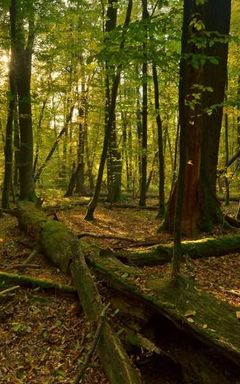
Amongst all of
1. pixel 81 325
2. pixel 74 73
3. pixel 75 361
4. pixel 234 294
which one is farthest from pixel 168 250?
pixel 74 73

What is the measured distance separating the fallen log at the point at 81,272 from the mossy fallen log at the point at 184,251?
701mm

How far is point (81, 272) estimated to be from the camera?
248 inches

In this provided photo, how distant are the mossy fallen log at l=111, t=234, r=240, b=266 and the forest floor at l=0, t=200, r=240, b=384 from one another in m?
0.18

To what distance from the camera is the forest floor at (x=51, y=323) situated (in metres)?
4.76

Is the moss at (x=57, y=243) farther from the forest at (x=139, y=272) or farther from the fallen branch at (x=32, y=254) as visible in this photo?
the fallen branch at (x=32, y=254)

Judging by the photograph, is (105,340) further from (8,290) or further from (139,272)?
(8,290)

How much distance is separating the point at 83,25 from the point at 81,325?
524 inches

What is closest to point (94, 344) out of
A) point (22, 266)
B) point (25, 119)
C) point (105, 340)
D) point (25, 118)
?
point (105, 340)

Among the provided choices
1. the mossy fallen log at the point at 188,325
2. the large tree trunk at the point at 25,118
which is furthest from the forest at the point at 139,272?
the large tree trunk at the point at 25,118

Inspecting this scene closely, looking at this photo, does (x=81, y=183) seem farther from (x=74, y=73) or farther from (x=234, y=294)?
(x=234, y=294)

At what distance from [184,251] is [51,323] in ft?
11.5

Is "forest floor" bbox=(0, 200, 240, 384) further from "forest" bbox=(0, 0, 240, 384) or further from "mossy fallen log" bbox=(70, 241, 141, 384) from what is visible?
"mossy fallen log" bbox=(70, 241, 141, 384)

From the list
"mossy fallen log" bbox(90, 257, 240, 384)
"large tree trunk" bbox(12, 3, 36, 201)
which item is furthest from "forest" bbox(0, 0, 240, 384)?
"large tree trunk" bbox(12, 3, 36, 201)

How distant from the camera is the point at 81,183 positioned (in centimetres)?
2531
